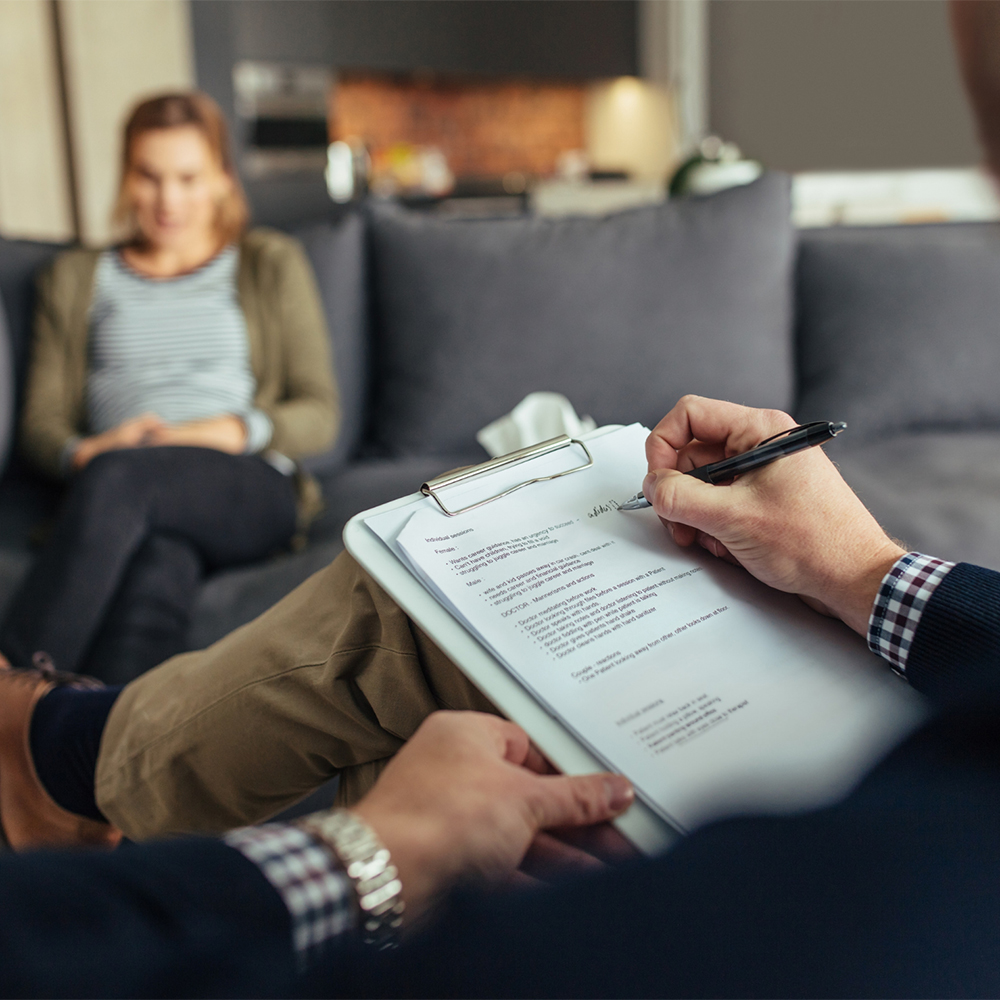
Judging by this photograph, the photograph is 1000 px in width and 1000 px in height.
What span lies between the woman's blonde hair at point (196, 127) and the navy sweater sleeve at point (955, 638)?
4.71 feet

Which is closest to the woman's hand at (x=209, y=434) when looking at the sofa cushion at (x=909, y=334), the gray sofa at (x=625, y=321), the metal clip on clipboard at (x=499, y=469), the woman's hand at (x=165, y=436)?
the woman's hand at (x=165, y=436)

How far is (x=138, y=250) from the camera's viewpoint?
1.54 metres

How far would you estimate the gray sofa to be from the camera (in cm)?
131

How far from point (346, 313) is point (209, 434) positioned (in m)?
0.37

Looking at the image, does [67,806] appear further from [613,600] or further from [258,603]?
[613,600]

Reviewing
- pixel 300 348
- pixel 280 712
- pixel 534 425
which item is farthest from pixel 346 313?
pixel 280 712

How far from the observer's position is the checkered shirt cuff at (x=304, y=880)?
0.29 m

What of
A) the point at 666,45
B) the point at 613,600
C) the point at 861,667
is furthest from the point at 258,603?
the point at 666,45

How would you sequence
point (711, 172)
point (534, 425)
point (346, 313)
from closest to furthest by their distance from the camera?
point (534, 425)
point (346, 313)
point (711, 172)

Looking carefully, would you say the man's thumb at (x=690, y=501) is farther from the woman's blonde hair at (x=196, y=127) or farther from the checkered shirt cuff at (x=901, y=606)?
the woman's blonde hair at (x=196, y=127)

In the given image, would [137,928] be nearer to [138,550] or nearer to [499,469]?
[499,469]

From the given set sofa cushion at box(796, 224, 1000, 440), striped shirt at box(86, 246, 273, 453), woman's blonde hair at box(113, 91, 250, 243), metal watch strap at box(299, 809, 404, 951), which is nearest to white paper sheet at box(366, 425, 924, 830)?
metal watch strap at box(299, 809, 404, 951)

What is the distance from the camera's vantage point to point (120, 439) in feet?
4.29

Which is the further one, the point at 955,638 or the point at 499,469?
the point at 499,469
